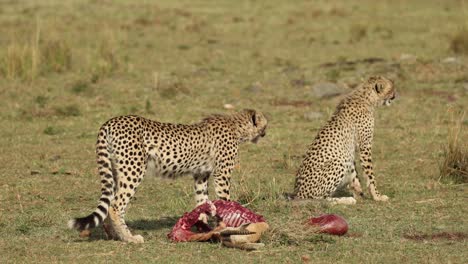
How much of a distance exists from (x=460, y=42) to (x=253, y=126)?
29.8ft

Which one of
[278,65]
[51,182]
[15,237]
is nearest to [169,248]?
[15,237]

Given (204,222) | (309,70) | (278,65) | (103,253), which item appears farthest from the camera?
(278,65)

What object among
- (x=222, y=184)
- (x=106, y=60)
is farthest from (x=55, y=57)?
(x=222, y=184)

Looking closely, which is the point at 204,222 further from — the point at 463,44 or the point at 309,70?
the point at 463,44

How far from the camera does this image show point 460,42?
1606 cm

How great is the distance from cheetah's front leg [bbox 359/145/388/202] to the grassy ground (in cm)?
18

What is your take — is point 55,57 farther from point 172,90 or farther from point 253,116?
point 253,116

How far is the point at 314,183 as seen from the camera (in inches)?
313

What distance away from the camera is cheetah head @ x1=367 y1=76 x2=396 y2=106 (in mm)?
8844

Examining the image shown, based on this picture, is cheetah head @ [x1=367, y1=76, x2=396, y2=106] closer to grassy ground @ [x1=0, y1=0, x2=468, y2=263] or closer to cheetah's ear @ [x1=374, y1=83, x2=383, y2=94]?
cheetah's ear @ [x1=374, y1=83, x2=383, y2=94]

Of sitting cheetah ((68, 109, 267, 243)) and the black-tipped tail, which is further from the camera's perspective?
sitting cheetah ((68, 109, 267, 243))

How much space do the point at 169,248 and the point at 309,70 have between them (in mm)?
9208

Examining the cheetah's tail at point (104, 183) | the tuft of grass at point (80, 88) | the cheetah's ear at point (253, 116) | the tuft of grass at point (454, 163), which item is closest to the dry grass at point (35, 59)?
the tuft of grass at point (80, 88)

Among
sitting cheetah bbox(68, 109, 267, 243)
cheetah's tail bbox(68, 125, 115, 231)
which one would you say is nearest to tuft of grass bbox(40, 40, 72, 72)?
sitting cheetah bbox(68, 109, 267, 243)
